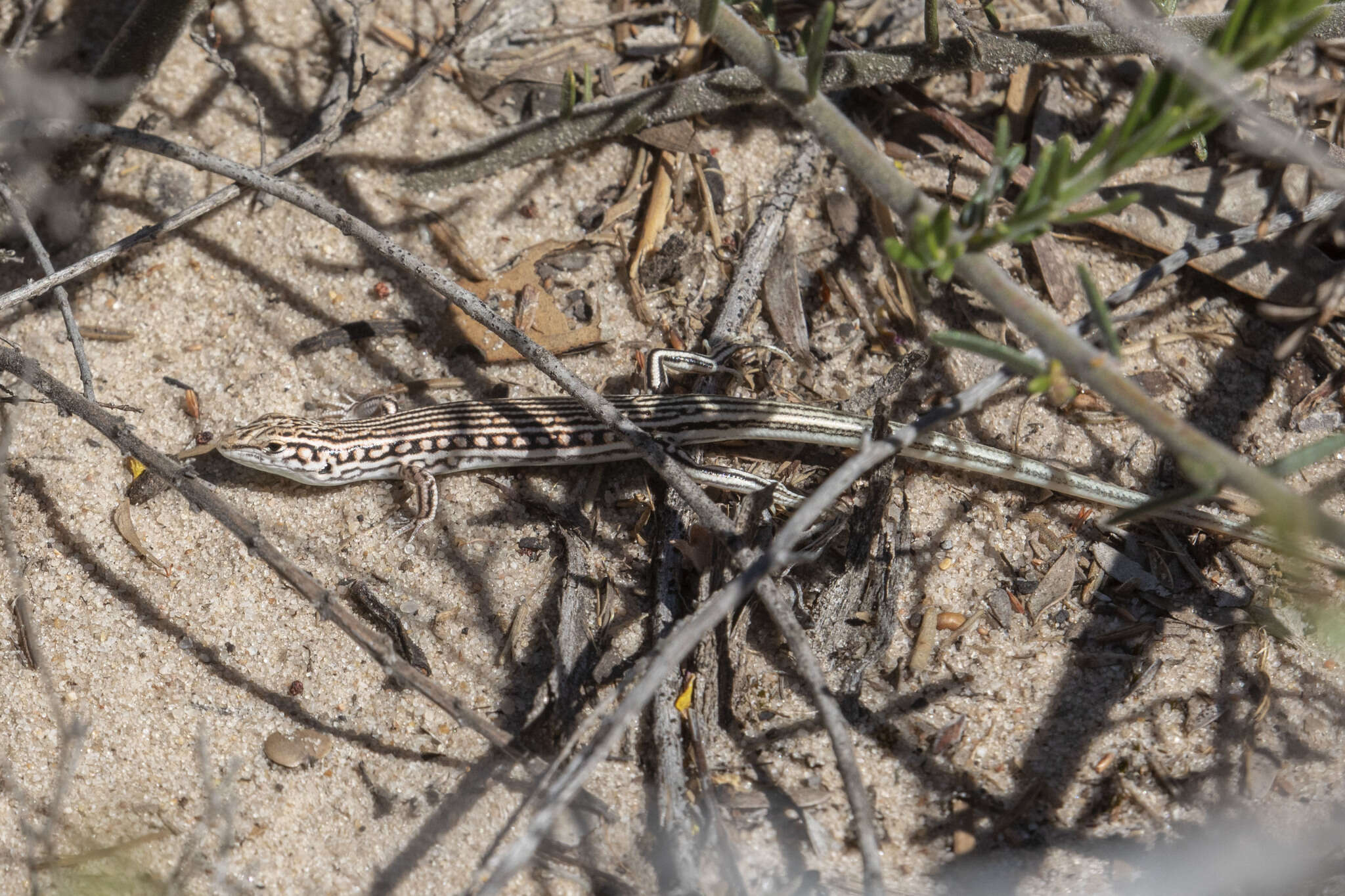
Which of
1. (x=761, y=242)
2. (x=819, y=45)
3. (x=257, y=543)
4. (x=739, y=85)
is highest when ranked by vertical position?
(x=739, y=85)

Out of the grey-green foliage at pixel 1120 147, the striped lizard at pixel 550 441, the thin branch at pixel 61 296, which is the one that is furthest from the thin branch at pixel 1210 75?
the thin branch at pixel 61 296

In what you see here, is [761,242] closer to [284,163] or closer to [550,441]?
[550,441]

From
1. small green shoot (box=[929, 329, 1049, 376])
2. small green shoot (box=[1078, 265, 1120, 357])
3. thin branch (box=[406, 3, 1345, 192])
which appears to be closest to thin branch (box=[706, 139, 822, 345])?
thin branch (box=[406, 3, 1345, 192])

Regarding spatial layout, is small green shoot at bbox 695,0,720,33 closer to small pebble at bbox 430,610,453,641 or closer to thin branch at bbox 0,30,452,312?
thin branch at bbox 0,30,452,312

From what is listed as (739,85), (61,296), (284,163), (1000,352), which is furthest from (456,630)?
(739,85)

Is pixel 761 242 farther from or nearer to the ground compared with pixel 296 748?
farther from the ground

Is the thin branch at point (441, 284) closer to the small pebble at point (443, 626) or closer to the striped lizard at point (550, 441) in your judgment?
the striped lizard at point (550, 441)

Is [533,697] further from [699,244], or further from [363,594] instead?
[699,244]

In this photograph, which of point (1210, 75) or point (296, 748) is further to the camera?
point (296, 748)

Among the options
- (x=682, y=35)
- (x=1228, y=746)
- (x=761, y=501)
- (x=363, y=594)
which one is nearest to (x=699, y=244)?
(x=682, y=35)
